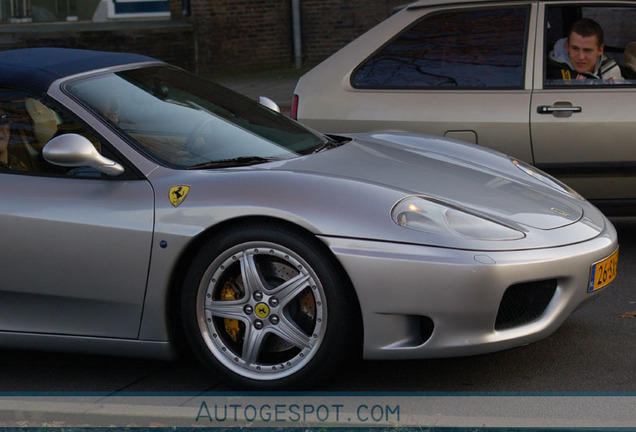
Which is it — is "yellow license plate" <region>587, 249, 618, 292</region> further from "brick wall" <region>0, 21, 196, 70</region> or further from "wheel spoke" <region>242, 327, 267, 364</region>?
"brick wall" <region>0, 21, 196, 70</region>

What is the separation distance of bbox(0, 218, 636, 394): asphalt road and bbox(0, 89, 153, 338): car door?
11.5 inches

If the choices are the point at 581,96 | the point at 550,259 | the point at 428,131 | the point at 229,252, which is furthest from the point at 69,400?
the point at 581,96

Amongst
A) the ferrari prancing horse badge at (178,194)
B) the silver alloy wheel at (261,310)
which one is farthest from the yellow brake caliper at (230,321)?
the ferrari prancing horse badge at (178,194)

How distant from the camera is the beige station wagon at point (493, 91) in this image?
6234mm

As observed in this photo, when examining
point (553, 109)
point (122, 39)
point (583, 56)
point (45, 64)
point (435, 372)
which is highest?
point (45, 64)

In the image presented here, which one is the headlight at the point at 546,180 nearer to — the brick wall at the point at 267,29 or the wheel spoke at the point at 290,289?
the wheel spoke at the point at 290,289

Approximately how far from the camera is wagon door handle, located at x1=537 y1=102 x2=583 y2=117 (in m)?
6.25

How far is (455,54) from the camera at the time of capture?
6562mm

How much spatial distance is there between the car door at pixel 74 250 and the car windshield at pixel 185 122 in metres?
0.20

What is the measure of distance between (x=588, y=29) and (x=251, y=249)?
137 inches

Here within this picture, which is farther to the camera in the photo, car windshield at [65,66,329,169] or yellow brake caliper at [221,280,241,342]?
car windshield at [65,66,329,169]

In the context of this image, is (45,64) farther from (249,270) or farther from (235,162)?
(249,270)

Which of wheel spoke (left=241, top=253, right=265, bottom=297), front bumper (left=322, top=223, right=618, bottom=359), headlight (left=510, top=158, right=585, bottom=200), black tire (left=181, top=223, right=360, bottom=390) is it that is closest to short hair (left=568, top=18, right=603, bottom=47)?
headlight (left=510, top=158, right=585, bottom=200)

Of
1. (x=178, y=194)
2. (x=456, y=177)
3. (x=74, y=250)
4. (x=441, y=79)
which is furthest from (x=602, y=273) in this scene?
(x=441, y=79)
